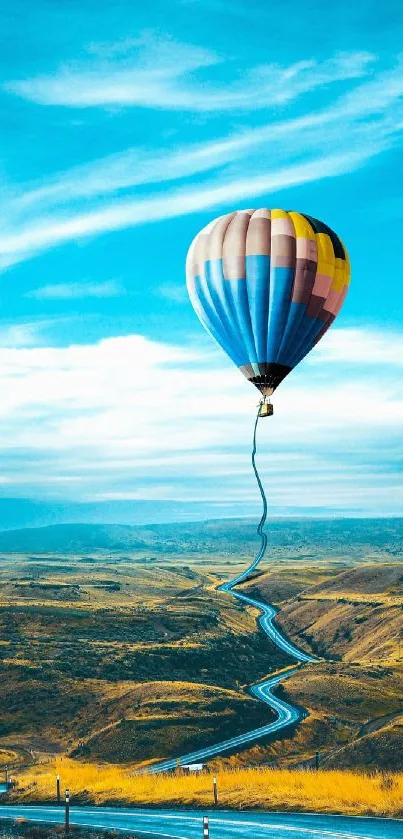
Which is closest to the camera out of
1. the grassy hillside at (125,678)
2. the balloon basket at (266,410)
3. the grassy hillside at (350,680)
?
the balloon basket at (266,410)

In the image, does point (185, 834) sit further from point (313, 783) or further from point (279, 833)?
point (313, 783)

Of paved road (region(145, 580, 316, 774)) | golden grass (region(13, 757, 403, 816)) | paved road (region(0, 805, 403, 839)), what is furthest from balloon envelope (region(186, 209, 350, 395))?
paved road (region(0, 805, 403, 839))

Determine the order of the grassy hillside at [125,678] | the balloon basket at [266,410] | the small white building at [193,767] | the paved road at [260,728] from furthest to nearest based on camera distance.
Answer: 1. the grassy hillside at [125,678]
2. the paved road at [260,728]
3. the small white building at [193,767]
4. the balloon basket at [266,410]

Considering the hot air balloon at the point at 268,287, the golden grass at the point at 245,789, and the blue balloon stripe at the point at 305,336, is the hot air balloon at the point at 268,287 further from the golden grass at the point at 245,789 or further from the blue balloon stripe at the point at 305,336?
the golden grass at the point at 245,789

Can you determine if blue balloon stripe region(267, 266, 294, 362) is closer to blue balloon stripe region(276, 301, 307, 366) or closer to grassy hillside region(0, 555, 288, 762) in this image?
blue balloon stripe region(276, 301, 307, 366)

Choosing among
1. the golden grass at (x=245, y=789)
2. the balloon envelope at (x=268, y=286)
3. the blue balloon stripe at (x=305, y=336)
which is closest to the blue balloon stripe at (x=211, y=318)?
the balloon envelope at (x=268, y=286)

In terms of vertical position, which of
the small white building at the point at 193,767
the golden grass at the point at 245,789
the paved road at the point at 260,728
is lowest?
the paved road at the point at 260,728

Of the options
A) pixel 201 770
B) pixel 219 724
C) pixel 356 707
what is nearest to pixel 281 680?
pixel 356 707

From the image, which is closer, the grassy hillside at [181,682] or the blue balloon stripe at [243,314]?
the blue balloon stripe at [243,314]

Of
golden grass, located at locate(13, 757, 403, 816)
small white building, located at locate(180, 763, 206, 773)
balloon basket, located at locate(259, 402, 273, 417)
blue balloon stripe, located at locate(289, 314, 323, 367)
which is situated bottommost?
small white building, located at locate(180, 763, 206, 773)
